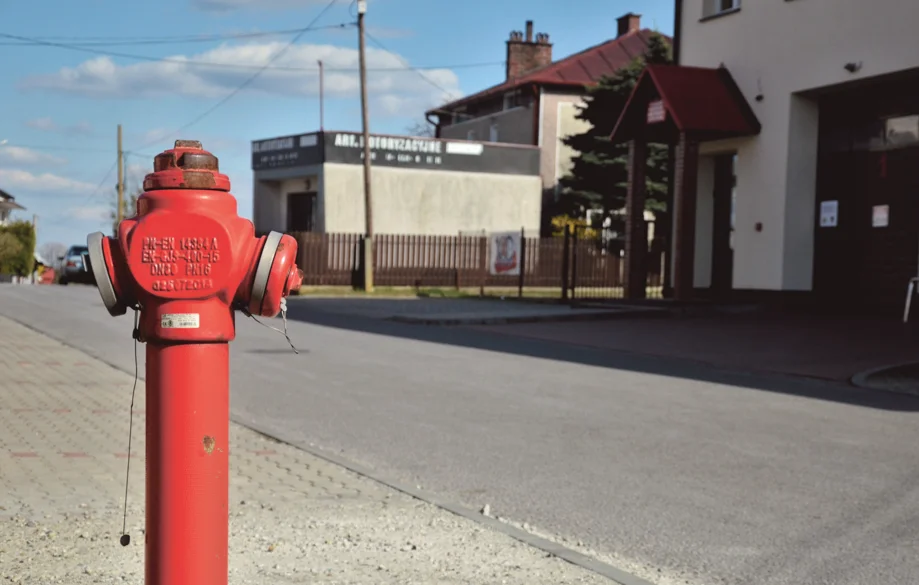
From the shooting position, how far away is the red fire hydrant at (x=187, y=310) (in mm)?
2832

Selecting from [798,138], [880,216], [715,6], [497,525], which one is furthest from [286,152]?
[497,525]

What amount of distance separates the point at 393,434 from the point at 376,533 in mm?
3065

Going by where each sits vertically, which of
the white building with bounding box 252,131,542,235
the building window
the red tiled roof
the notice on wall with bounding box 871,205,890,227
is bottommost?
the notice on wall with bounding box 871,205,890,227

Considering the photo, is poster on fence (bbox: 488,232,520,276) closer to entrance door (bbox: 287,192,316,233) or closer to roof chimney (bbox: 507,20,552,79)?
entrance door (bbox: 287,192,316,233)

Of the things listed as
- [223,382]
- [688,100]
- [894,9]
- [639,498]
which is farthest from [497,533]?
[688,100]

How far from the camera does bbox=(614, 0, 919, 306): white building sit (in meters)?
19.4

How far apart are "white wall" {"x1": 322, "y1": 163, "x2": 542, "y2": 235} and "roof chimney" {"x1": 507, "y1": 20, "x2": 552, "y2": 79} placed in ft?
44.1

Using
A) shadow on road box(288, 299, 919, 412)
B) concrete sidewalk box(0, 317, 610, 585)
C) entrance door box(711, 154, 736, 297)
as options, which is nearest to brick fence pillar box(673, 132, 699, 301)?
entrance door box(711, 154, 736, 297)

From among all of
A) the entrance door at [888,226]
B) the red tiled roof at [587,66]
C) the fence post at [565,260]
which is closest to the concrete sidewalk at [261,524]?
the entrance door at [888,226]

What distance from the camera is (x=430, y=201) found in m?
40.7

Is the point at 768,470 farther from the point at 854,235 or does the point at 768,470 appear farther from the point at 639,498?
the point at 854,235

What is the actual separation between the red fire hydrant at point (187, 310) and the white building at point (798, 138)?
17.6 m

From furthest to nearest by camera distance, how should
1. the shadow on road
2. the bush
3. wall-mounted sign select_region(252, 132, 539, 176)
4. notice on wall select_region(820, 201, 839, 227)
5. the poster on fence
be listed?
the bush
wall-mounted sign select_region(252, 132, 539, 176)
the poster on fence
notice on wall select_region(820, 201, 839, 227)
the shadow on road

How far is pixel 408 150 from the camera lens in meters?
40.0
